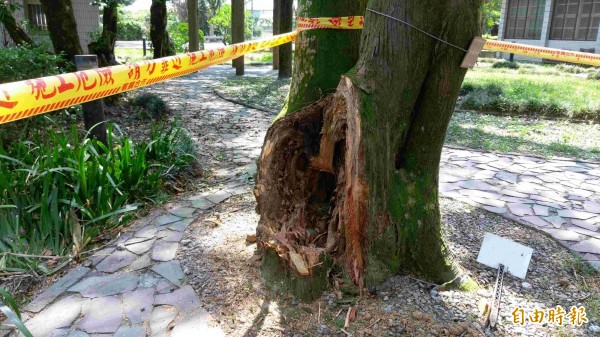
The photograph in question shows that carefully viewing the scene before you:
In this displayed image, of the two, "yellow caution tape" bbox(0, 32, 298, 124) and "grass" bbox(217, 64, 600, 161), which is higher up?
"yellow caution tape" bbox(0, 32, 298, 124)

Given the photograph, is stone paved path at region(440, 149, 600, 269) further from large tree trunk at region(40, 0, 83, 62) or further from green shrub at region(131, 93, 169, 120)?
large tree trunk at region(40, 0, 83, 62)

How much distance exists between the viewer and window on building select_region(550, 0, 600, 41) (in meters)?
20.4

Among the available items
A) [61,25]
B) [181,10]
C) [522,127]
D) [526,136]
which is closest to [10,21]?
[61,25]

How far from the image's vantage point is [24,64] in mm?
4895

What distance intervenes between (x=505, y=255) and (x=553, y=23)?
76.8 ft

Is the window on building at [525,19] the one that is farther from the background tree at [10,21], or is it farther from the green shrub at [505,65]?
the background tree at [10,21]

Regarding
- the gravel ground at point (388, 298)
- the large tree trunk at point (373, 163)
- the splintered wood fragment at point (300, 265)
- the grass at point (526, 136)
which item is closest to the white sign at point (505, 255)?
the gravel ground at point (388, 298)

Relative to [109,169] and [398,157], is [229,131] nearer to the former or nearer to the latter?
[109,169]

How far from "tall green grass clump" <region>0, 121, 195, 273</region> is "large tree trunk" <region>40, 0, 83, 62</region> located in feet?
10.2

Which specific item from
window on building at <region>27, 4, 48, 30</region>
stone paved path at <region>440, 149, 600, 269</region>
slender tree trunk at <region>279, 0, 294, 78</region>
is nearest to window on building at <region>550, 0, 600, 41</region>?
slender tree trunk at <region>279, 0, 294, 78</region>

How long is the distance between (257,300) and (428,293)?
99 centimetres

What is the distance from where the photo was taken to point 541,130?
7230mm

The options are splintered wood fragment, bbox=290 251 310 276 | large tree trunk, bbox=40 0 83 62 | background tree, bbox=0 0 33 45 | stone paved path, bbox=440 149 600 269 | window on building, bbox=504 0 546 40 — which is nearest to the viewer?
splintered wood fragment, bbox=290 251 310 276

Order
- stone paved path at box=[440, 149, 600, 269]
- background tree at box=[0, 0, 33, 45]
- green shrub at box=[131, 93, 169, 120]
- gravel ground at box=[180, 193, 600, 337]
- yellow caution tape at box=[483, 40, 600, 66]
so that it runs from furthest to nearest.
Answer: green shrub at box=[131, 93, 169, 120] → background tree at box=[0, 0, 33, 45] → yellow caution tape at box=[483, 40, 600, 66] → stone paved path at box=[440, 149, 600, 269] → gravel ground at box=[180, 193, 600, 337]
